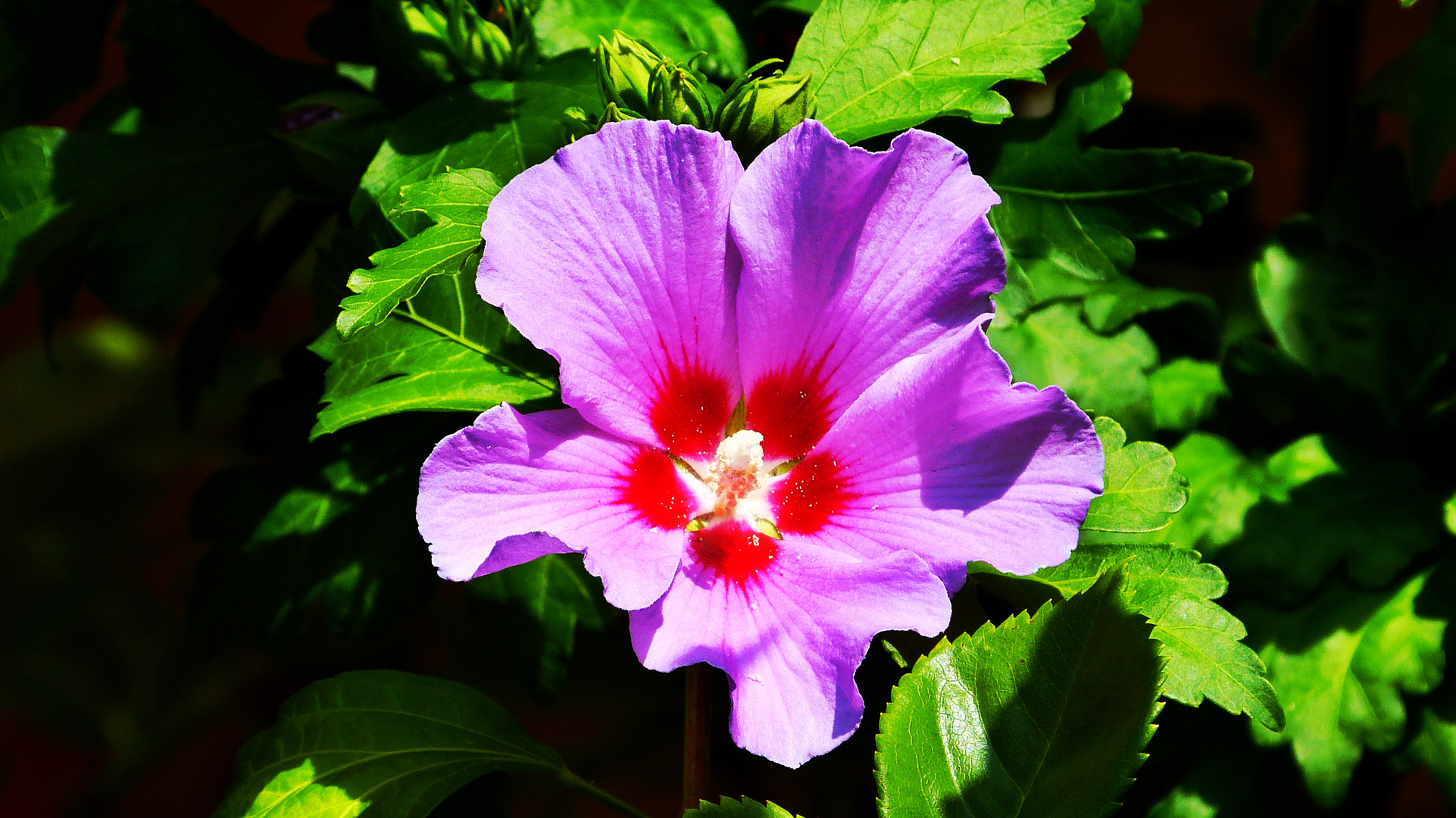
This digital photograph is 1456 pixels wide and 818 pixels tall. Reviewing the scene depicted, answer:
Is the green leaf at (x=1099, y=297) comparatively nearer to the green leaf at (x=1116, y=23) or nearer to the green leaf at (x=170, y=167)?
the green leaf at (x=1116, y=23)

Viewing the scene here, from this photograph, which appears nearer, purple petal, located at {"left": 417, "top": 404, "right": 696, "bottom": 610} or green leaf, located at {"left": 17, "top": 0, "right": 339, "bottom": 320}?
purple petal, located at {"left": 417, "top": 404, "right": 696, "bottom": 610}

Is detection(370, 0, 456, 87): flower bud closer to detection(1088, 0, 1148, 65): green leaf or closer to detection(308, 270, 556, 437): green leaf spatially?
detection(308, 270, 556, 437): green leaf

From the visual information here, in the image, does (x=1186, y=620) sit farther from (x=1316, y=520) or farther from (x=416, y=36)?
(x=416, y=36)

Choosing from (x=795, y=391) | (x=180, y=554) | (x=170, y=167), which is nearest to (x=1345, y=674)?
(x=795, y=391)

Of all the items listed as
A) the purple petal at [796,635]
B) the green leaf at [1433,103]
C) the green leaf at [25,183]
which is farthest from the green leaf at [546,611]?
the green leaf at [1433,103]

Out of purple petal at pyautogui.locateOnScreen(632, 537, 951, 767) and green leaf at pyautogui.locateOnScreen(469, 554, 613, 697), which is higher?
purple petal at pyautogui.locateOnScreen(632, 537, 951, 767)

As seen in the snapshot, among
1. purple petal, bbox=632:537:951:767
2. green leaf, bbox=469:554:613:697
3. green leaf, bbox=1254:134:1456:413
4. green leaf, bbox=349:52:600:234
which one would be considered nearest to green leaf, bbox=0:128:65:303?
green leaf, bbox=349:52:600:234
